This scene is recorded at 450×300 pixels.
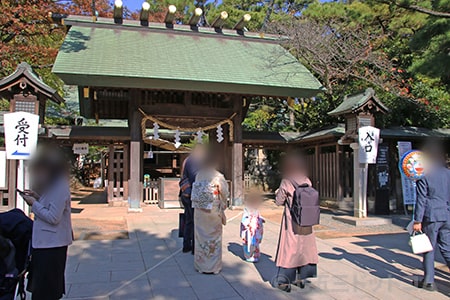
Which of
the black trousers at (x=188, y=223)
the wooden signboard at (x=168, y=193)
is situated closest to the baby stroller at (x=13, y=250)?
the black trousers at (x=188, y=223)

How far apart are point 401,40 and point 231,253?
1196 centimetres

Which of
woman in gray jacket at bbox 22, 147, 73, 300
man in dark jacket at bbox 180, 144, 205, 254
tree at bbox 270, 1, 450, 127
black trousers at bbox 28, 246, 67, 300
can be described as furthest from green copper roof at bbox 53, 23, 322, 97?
black trousers at bbox 28, 246, 67, 300

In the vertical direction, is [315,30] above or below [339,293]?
above

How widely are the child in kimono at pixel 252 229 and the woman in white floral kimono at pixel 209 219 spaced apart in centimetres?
71

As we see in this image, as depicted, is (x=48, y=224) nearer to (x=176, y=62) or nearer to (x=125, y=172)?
(x=176, y=62)

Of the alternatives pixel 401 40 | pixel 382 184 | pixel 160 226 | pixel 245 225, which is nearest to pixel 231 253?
pixel 245 225

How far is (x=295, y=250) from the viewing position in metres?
4.32

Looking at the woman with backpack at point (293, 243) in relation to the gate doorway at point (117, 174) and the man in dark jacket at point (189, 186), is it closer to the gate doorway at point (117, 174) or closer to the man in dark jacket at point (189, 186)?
the man in dark jacket at point (189, 186)

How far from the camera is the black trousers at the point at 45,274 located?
3201mm

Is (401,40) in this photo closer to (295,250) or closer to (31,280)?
(295,250)

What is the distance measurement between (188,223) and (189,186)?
25.9 inches

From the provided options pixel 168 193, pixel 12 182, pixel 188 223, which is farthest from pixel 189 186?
pixel 168 193

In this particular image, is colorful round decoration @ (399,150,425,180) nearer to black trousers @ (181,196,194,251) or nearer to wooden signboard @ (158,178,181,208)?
black trousers @ (181,196,194,251)

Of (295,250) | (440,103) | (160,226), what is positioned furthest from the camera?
(440,103)
